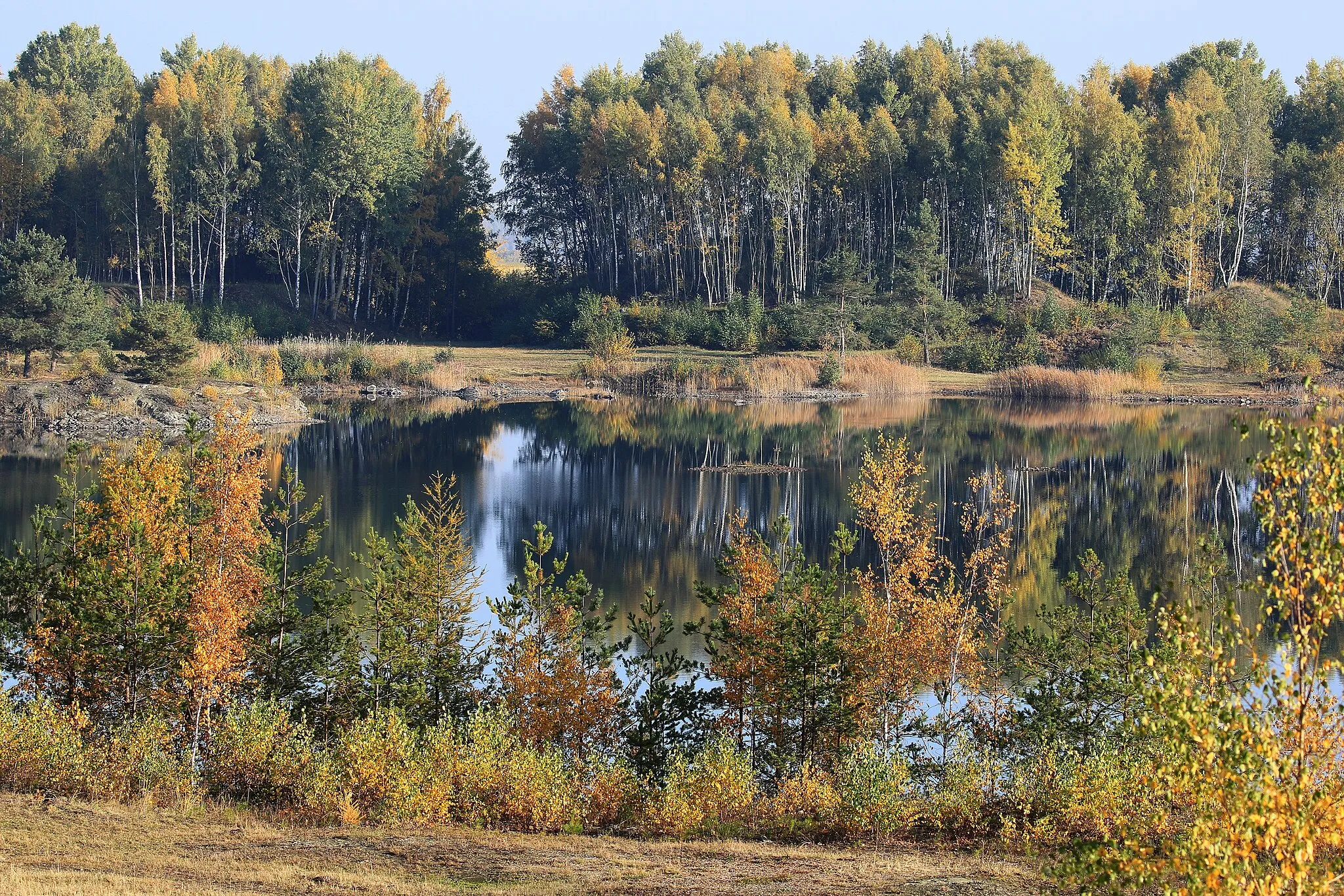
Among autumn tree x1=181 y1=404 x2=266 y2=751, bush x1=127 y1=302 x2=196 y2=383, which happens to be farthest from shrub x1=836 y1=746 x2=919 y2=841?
bush x1=127 y1=302 x2=196 y2=383

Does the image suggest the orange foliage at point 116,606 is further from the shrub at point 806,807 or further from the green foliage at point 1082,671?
the green foliage at point 1082,671

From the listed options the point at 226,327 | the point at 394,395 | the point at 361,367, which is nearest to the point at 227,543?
the point at 394,395

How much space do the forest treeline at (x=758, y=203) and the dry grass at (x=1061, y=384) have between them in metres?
2.97

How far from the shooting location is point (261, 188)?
82250mm

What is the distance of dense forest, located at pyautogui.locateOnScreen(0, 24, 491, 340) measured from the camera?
7938 cm

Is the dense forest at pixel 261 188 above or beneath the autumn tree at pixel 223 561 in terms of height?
above

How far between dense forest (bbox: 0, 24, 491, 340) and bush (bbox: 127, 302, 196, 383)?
75.0ft

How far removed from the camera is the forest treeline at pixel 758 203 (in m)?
78.4

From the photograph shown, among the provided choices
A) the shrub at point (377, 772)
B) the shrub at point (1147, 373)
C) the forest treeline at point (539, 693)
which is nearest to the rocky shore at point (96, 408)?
the forest treeline at point (539, 693)

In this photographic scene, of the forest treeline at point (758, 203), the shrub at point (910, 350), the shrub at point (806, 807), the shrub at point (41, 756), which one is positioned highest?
the forest treeline at point (758, 203)

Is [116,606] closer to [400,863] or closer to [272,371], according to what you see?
[400,863]

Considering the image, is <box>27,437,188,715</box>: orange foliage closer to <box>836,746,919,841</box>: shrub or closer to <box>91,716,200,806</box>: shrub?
<box>91,716,200,806</box>: shrub

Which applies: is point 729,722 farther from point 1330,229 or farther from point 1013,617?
point 1330,229

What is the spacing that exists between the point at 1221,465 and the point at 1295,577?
130ft
